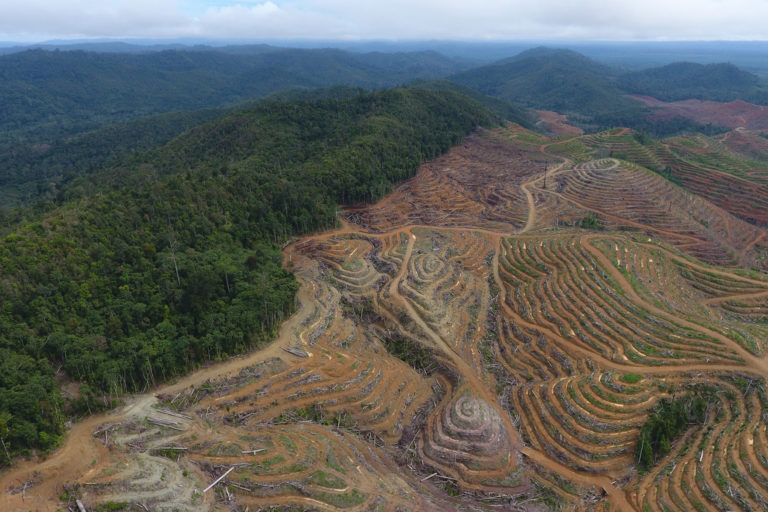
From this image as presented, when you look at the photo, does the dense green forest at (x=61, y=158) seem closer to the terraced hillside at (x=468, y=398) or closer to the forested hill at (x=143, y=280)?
the forested hill at (x=143, y=280)

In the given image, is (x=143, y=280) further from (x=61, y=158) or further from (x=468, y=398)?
(x=61, y=158)

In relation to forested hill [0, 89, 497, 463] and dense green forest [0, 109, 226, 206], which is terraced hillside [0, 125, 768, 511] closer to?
forested hill [0, 89, 497, 463]

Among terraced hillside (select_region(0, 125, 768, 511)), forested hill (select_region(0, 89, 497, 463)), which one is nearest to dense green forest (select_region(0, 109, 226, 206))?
forested hill (select_region(0, 89, 497, 463))

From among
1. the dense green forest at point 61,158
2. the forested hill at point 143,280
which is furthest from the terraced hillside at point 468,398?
the dense green forest at point 61,158

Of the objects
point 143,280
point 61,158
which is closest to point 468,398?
point 143,280

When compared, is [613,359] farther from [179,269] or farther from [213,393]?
[179,269]

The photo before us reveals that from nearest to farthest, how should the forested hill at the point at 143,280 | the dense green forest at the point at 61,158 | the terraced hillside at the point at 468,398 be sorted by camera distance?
the terraced hillside at the point at 468,398 < the forested hill at the point at 143,280 < the dense green forest at the point at 61,158

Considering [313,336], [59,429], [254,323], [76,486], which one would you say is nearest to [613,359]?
[313,336]
